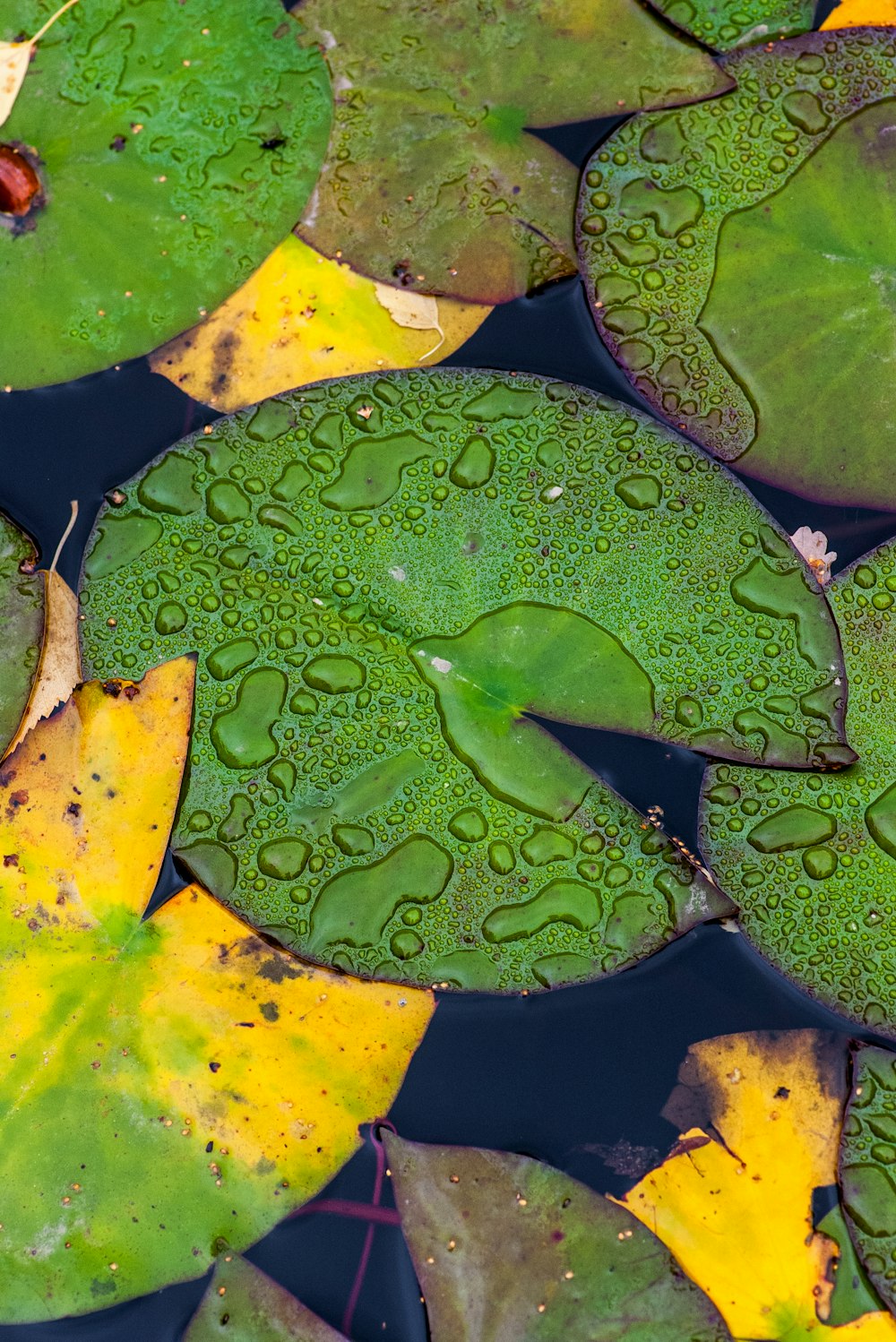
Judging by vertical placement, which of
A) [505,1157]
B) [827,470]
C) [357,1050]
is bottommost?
[505,1157]

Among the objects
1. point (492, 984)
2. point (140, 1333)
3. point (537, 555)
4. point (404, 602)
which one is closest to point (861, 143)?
point (537, 555)

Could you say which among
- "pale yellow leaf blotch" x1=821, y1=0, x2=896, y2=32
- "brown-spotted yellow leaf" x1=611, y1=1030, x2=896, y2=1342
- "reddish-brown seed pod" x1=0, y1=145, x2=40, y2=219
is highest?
"reddish-brown seed pod" x1=0, y1=145, x2=40, y2=219

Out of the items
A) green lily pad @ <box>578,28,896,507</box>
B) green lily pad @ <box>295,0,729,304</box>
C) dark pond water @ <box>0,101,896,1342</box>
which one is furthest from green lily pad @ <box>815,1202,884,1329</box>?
green lily pad @ <box>295,0,729,304</box>

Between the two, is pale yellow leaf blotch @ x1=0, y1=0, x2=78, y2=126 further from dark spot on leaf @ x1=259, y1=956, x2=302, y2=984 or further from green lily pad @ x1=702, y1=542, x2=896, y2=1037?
green lily pad @ x1=702, y1=542, x2=896, y2=1037

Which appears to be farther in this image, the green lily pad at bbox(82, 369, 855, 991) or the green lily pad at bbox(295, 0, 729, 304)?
the green lily pad at bbox(295, 0, 729, 304)

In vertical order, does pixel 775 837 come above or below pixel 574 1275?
above

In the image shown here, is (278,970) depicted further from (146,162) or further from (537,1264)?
(146,162)

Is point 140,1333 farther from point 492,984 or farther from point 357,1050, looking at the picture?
point 492,984
